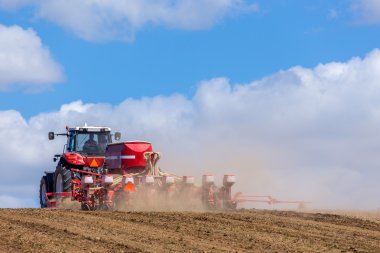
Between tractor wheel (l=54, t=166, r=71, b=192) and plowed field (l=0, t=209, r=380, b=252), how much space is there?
6852mm

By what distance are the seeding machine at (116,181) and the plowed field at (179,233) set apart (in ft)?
11.8

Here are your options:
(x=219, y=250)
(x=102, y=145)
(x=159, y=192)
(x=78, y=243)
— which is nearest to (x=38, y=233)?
(x=78, y=243)

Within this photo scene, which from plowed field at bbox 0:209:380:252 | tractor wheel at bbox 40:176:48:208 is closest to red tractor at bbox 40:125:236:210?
tractor wheel at bbox 40:176:48:208

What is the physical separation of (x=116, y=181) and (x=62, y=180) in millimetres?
3991

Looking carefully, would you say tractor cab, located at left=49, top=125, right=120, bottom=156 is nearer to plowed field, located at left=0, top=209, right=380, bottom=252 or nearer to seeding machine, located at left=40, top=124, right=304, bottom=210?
seeding machine, located at left=40, top=124, right=304, bottom=210

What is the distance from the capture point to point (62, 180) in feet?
85.6

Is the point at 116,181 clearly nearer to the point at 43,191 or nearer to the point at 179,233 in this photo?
the point at 43,191

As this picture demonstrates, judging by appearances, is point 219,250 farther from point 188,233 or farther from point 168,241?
point 188,233

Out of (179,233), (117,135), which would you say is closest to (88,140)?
(117,135)

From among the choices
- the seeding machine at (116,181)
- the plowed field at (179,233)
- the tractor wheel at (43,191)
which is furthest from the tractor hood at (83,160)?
the plowed field at (179,233)

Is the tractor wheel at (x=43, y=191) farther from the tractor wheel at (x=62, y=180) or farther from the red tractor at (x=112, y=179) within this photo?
the tractor wheel at (x=62, y=180)

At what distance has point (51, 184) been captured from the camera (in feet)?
90.9

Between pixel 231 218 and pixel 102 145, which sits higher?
pixel 102 145

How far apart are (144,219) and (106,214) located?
169 centimetres
